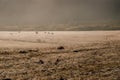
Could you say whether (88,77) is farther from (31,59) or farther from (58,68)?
(31,59)

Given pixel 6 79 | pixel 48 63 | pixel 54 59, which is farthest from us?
pixel 54 59

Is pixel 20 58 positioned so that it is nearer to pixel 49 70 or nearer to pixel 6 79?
pixel 49 70

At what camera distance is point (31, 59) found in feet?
68.6

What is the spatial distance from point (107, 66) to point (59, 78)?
4910 mm

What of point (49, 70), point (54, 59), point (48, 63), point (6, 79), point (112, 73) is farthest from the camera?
point (54, 59)

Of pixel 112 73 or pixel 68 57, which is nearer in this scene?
pixel 112 73

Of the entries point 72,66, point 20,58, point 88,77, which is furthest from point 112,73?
point 20,58

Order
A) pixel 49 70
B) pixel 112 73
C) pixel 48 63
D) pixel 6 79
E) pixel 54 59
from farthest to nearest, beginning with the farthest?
pixel 54 59 < pixel 48 63 < pixel 49 70 < pixel 112 73 < pixel 6 79

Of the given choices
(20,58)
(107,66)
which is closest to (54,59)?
(20,58)

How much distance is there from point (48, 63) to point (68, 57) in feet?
9.89

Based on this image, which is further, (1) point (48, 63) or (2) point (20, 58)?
(2) point (20, 58)

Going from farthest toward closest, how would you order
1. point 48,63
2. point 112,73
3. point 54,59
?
point 54,59, point 48,63, point 112,73

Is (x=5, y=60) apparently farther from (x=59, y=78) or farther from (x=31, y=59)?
(x=59, y=78)

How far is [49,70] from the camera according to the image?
1695cm
